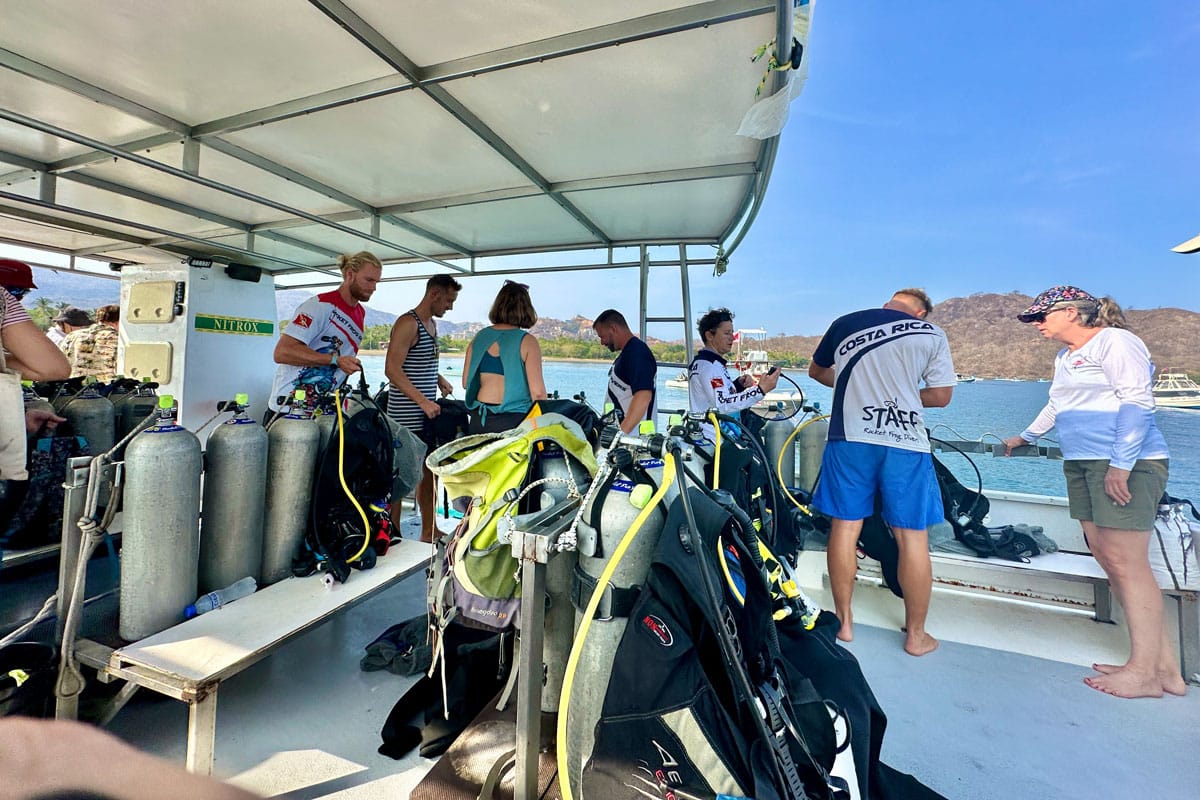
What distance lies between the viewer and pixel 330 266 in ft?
16.3

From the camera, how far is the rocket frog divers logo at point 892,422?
7.39 ft

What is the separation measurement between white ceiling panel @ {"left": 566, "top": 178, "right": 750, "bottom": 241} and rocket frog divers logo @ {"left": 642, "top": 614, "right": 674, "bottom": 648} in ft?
7.95

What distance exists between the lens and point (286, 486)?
6.18ft

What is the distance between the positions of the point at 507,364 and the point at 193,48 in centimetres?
158

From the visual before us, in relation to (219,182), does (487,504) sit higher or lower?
lower

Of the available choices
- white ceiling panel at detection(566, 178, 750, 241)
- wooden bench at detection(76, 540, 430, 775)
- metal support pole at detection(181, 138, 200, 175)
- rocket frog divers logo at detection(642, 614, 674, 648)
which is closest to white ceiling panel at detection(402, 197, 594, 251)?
white ceiling panel at detection(566, 178, 750, 241)

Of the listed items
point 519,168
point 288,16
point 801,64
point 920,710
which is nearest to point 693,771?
point 920,710

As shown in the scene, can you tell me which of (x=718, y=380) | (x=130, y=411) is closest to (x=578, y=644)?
(x=718, y=380)

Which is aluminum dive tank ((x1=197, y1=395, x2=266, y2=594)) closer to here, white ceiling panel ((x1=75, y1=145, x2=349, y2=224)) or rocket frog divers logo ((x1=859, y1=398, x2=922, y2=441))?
white ceiling panel ((x1=75, y1=145, x2=349, y2=224))

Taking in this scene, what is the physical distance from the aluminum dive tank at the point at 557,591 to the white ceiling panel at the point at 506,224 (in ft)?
7.26

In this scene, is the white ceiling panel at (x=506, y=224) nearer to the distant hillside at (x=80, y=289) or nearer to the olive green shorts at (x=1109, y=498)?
the olive green shorts at (x=1109, y=498)

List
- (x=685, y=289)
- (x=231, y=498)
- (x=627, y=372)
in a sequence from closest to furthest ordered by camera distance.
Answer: (x=231, y=498) → (x=627, y=372) → (x=685, y=289)

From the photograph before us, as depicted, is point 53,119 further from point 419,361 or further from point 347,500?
point 347,500

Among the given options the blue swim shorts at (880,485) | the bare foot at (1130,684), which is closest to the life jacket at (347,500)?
the blue swim shorts at (880,485)
